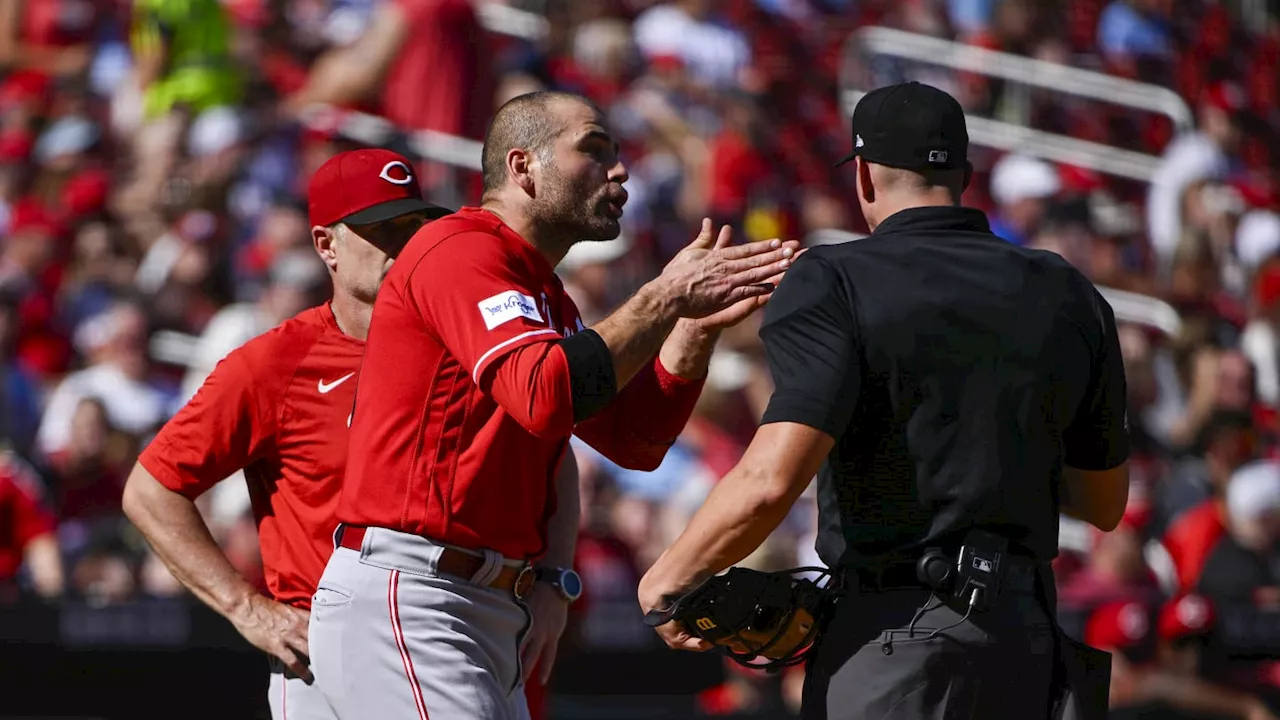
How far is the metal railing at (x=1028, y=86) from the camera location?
1252cm

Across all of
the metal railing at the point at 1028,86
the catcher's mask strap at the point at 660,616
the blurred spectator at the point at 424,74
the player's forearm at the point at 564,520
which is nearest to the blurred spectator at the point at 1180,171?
the metal railing at the point at 1028,86

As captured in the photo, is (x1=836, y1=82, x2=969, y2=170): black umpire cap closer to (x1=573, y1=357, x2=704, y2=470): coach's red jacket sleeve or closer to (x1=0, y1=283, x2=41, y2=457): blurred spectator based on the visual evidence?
(x1=573, y1=357, x2=704, y2=470): coach's red jacket sleeve

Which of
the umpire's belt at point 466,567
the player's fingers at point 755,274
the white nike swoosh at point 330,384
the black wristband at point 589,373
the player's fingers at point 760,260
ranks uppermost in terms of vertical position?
the player's fingers at point 760,260

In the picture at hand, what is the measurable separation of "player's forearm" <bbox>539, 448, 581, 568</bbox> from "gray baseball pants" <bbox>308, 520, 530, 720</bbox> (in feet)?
2.04

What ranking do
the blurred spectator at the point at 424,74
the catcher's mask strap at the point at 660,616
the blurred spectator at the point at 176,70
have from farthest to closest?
the blurred spectator at the point at 176,70, the blurred spectator at the point at 424,74, the catcher's mask strap at the point at 660,616

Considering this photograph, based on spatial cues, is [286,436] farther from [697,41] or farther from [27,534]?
[697,41]

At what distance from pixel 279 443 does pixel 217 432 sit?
0.52ft

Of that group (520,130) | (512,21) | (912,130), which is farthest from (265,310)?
(912,130)

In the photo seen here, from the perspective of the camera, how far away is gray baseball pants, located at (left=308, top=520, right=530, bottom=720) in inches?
148

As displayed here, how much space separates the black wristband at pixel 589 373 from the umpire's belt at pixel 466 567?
455 millimetres

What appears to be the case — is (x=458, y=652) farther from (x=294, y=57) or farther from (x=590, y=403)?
(x=294, y=57)

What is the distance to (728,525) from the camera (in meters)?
3.29

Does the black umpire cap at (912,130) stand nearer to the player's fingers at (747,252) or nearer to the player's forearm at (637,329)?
the player's fingers at (747,252)

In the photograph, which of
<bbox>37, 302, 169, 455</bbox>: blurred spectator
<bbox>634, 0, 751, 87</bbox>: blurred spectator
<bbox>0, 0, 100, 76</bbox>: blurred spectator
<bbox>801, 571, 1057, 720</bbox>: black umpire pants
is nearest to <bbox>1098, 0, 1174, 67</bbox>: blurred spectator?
<bbox>634, 0, 751, 87</bbox>: blurred spectator
